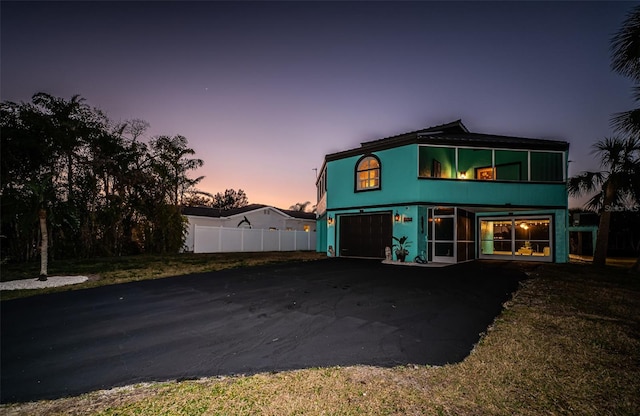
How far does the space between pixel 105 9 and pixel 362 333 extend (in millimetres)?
11822

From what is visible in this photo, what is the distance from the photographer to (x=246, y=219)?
25.5 m

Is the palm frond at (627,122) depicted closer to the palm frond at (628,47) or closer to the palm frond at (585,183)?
the palm frond at (628,47)

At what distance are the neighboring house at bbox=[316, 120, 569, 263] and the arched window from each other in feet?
0.17

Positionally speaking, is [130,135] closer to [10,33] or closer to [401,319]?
[10,33]

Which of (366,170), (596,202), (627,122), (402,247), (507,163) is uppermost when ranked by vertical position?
(627,122)

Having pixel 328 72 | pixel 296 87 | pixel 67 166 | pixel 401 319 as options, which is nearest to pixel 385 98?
pixel 328 72

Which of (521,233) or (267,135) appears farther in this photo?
(267,135)

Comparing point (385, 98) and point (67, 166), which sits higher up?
point (385, 98)

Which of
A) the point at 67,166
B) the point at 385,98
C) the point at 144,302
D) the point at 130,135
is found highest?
the point at 385,98

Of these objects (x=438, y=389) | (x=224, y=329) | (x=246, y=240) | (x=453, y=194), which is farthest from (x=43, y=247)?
(x=453, y=194)

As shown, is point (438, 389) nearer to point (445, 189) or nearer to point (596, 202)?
point (445, 189)

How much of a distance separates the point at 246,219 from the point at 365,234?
14502 mm

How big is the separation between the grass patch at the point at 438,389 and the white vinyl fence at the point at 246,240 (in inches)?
693

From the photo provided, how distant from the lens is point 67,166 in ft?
48.5
